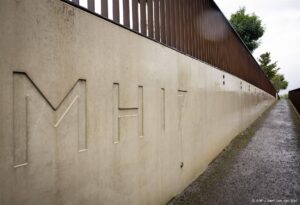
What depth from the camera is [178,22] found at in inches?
174

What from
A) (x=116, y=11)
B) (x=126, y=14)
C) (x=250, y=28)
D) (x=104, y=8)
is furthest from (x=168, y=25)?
(x=250, y=28)

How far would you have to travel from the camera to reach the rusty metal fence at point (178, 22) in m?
2.81

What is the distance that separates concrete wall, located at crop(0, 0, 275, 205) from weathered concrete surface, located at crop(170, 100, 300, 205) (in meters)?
0.55

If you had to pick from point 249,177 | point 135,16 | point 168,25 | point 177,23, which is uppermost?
point 177,23

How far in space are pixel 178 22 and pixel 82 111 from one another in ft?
9.14

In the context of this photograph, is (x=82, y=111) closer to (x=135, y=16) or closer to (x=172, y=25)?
(x=135, y=16)

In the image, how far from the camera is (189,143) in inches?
173

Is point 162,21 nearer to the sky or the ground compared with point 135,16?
nearer to the sky

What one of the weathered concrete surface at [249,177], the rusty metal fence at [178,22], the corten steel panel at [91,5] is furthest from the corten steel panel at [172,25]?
the weathered concrete surface at [249,177]

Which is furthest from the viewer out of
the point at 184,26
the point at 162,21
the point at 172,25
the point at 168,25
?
the point at 184,26

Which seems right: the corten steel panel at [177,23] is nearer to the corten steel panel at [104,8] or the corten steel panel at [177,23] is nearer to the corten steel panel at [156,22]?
the corten steel panel at [156,22]

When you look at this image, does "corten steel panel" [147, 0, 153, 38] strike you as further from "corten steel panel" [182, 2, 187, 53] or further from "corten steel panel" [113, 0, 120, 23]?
"corten steel panel" [182, 2, 187, 53]

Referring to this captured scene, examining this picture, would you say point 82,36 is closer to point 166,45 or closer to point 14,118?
point 14,118

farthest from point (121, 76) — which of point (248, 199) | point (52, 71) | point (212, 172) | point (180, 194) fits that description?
point (212, 172)
